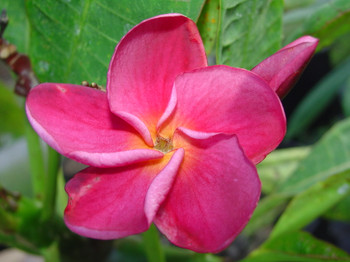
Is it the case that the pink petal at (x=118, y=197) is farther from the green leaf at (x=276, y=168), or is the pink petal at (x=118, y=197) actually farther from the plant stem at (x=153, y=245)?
the green leaf at (x=276, y=168)

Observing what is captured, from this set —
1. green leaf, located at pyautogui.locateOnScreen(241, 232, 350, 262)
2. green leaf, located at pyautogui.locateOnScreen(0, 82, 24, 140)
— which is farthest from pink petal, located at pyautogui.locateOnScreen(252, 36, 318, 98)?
green leaf, located at pyautogui.locateOnScreen(0, 82, 24, 140)

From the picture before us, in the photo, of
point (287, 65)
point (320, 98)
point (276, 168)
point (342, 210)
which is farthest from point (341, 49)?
point (287, 65)

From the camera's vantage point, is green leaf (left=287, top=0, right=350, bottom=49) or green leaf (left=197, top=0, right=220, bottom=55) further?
green leaf (left=287, top=0, right=350, bottom=49)

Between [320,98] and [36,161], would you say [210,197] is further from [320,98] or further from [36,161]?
[320,98]

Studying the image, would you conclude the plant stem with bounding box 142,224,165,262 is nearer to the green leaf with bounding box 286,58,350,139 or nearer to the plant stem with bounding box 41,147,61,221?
the plant stem with bounding box 41,147,61,221

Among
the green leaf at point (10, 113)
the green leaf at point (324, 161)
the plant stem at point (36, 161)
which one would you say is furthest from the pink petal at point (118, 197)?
the green leaf at point (10, 113)

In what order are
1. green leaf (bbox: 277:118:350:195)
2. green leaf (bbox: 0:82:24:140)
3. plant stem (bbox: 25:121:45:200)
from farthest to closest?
green leaf (bbox: 0:82:24:140)
green leaf (bbox: 277:118:350:195)
plant stem (bbox: 25:121:45:200)

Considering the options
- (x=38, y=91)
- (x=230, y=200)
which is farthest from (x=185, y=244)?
(x=38, y=91)

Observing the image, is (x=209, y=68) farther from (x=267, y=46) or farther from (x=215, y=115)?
(x=267, y=46)
